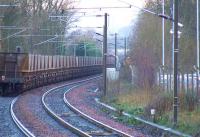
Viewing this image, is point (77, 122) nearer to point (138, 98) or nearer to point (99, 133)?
point (99, 133)

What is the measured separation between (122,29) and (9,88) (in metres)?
120

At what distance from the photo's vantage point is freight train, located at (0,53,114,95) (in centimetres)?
3981

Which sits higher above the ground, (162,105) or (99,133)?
(162,105)

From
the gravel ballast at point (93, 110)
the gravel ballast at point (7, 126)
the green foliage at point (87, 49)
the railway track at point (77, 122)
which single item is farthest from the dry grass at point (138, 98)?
the green foliage at point (87, 49)

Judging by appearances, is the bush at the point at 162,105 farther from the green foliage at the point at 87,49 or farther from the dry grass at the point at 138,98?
the green foliage at the point at 87,49

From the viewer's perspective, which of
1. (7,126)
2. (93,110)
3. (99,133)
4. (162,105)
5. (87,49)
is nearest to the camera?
(99,133)

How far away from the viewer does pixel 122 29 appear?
160 m

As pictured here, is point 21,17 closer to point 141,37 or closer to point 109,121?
point 141,37

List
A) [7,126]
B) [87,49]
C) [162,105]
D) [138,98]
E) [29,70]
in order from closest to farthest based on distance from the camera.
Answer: [7,126] < [162,105] < [138,98] < [29,70] < [87,49]

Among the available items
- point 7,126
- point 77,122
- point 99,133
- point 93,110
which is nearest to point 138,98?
point 93,110

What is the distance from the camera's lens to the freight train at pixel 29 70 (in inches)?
1567

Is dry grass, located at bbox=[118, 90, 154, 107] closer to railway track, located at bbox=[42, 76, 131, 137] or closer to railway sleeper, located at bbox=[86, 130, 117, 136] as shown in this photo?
railway track, located at bbox=[42, 76, 131, 137]

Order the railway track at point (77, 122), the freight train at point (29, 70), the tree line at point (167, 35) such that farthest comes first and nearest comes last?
the tree line at point (167, 35) → the freight train at point (29, 70) → the railway track at point (77, 122)

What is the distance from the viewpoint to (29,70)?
4156 centimetres
